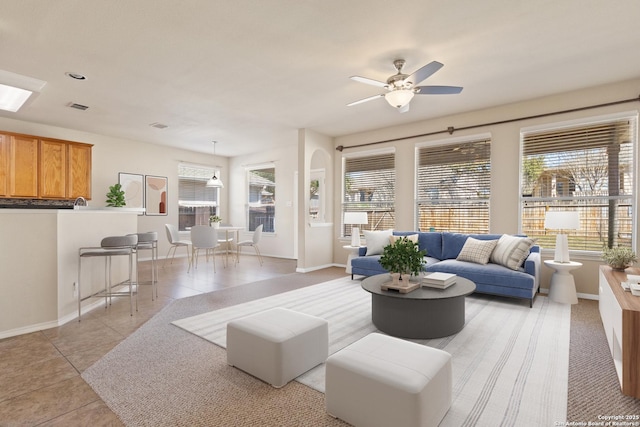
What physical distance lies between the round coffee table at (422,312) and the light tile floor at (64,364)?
2097 millimetres

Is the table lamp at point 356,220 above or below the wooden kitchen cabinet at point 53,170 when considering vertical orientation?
below

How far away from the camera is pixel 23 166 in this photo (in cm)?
520

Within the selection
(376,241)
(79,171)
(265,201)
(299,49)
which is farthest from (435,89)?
(79,171)

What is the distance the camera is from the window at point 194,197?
8195 mm

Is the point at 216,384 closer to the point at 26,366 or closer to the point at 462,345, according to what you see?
the point at 26,366

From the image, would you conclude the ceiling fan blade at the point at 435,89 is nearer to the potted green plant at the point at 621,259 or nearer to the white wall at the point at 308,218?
the potted green plant at the point at 621,259

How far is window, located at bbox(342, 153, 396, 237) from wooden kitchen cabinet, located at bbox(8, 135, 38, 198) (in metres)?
5.53

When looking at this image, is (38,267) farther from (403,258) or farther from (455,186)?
(455,186)

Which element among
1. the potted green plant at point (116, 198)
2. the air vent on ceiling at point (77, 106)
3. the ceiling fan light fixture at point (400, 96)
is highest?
the air vent on ceiling at point (77, 106)

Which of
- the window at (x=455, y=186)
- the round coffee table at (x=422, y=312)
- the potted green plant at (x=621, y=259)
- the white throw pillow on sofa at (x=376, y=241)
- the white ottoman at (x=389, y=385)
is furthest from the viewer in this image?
the white throw pillow on sofa at (x=376, y=241)

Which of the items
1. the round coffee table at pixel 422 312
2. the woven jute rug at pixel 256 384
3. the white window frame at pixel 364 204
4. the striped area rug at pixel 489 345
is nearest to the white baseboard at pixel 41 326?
the woven jute rug at pixel 256 384

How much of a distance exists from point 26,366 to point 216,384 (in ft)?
4.91

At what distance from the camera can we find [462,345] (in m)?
2.60

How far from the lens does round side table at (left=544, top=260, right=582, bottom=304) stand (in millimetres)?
3830
